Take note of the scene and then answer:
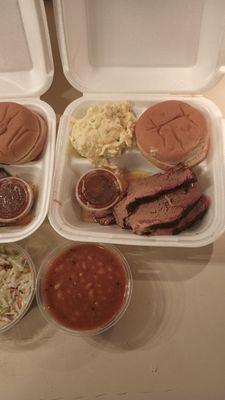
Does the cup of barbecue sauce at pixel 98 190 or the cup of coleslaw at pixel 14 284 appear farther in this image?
the cup of barbecue sauce at pixel 98 190

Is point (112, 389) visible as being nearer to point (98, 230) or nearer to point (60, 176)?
point (98, 230)

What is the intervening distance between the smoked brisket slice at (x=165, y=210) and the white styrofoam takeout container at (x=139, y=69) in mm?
52

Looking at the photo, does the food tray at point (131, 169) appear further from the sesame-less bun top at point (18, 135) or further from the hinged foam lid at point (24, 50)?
the hinged foam lid at point (24, 50)

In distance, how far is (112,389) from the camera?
57.6 inches

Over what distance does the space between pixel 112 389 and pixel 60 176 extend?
88cm

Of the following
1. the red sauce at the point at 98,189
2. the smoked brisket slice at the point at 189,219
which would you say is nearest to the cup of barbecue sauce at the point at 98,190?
the red sauce at the point at 98,189

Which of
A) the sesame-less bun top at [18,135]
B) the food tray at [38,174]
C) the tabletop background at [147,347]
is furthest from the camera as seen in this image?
the sesame-less bun top at [18,135]

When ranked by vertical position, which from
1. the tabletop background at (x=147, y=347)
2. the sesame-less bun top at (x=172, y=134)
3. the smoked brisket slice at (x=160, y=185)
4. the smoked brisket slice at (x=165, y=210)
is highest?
the sesame-less bun top at (x=172, y=134)

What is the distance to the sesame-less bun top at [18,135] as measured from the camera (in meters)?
1.68

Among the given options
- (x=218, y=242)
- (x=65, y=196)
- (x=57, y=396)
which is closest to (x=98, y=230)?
(x=65, y=196)

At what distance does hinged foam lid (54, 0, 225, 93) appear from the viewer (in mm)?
1634

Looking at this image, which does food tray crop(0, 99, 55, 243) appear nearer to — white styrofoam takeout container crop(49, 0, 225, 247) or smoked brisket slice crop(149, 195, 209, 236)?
white styrofoam takeout container crop(49, 0, 225, 247)

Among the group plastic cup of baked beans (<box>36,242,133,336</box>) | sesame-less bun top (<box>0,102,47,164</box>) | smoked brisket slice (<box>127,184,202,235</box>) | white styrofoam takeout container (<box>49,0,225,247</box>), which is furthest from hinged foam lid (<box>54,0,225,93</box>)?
plastic cup of baked beans (<box>36,242,133,336</box>)

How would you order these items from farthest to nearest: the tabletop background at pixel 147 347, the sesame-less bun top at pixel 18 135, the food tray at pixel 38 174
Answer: the sesame-less bun top at pixel 18 135, the food tray at pixel 38 174, the tabletop background at pixel 147 347
